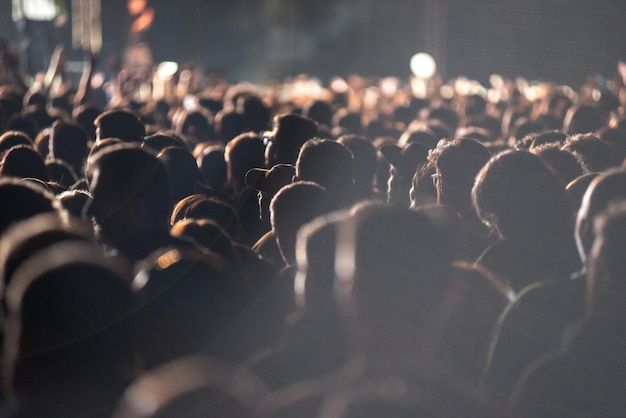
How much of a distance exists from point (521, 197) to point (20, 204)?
1940 mm

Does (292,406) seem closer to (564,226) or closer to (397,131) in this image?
(564,226)

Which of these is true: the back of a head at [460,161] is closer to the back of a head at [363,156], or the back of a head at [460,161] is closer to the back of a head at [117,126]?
the back of a head at [363,156]

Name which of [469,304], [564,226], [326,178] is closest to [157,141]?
[326,178]

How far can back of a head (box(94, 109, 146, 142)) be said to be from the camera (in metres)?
5.75

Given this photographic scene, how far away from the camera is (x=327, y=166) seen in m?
4.27

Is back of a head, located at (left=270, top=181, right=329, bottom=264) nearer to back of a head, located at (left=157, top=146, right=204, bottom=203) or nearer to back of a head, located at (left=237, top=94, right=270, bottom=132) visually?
back of a head, located at (left=157, top=146, right=204, bottom=203)

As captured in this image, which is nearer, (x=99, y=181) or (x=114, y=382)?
(x=114, y=382)

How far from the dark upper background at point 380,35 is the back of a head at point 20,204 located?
39.3 feet

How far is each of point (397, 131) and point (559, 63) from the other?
8.18 metres

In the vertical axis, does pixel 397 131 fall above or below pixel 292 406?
below

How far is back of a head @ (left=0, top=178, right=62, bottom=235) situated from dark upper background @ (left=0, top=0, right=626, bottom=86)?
39.3 feet

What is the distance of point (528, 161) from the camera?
355cm

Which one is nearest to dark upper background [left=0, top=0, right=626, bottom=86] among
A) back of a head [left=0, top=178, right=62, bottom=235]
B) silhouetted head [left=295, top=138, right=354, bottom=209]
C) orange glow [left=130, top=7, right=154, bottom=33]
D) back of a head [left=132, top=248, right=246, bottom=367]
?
orange glow [left=130, top=7, right=154, bottom=33]

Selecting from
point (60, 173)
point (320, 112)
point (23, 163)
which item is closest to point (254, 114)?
point (320, 112)
